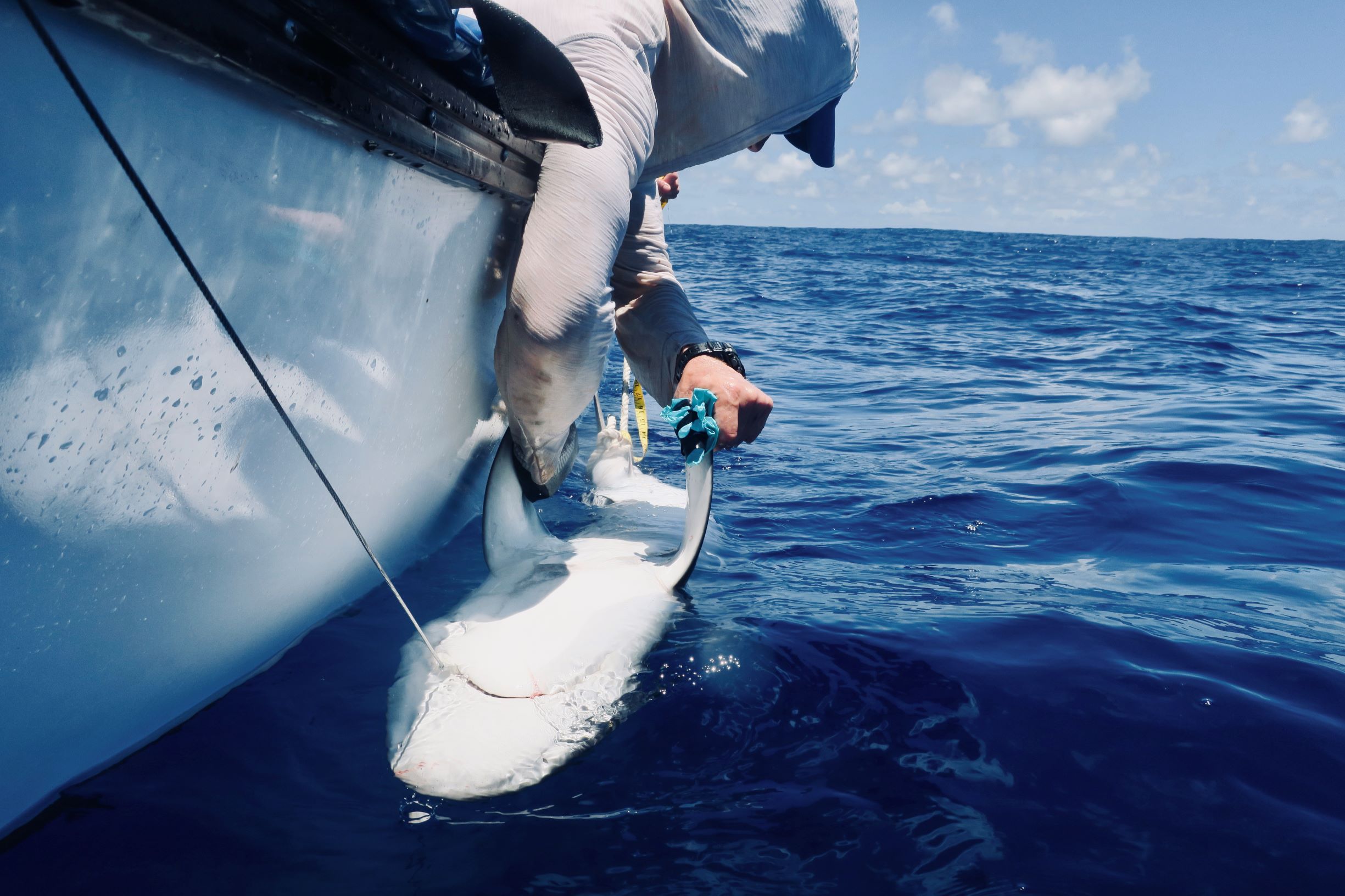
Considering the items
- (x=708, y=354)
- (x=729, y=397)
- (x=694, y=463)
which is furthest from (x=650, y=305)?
(x=694, y=463)

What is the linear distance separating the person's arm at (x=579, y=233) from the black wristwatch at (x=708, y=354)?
0.62m

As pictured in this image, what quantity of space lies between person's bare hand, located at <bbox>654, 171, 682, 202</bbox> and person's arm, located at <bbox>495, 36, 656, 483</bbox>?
175 centimetres

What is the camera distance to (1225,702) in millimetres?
2180

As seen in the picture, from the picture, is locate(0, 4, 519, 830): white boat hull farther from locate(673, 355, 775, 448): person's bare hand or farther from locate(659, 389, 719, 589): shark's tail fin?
locate(673, 355, 775, 448): person's bare hand

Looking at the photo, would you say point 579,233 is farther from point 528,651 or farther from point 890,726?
point 890,726

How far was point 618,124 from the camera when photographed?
82.4 inches

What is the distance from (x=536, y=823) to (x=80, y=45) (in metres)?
1.48

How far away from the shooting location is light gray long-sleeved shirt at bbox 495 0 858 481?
81.4 inches

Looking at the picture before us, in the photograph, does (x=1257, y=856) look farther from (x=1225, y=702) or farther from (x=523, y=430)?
(x=523, y=430)

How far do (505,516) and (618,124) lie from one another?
1222 millimetres

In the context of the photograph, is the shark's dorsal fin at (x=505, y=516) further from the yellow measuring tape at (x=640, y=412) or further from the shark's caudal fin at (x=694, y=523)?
the yellow measuring tape at (x=640, y=412)

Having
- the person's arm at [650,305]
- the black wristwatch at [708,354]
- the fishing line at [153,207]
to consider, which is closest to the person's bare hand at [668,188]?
the person's arm at [650,305]

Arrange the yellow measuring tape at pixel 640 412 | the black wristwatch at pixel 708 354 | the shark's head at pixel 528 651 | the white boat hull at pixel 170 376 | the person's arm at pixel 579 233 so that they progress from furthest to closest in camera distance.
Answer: the yellow measuring tape at pixel 640 412
the black wristwatch at pixel 708 354
the person's arm at pixel 579 233
the shark's head at pixel 528 651
the white boat hull at pixel 170 376

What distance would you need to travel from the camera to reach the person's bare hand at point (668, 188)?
3.99 meters
